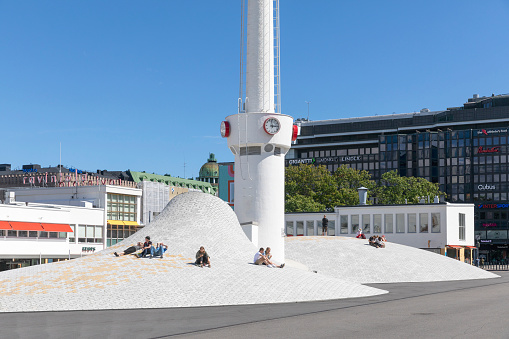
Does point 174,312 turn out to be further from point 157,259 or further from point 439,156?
point 439,156

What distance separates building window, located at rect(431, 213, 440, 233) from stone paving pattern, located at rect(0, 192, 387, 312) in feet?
102

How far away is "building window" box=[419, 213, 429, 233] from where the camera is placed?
6694cm

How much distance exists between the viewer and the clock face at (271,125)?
48.2m

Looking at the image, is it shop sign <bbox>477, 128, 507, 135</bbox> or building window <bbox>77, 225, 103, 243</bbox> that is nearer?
building window <bbox>77, 225, 103, 243</bbox>

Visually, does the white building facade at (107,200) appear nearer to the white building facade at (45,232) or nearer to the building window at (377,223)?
the white building facade at (45,232)

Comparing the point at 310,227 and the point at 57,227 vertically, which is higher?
the point at 310,227

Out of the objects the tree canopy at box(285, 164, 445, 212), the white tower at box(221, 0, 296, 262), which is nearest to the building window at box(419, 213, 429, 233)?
the white tower at box(221, 0, 296, 262)

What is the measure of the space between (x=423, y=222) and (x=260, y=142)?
24.8 m

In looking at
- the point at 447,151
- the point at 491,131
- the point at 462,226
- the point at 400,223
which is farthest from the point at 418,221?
the point at 447,151

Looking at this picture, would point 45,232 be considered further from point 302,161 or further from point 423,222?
point 302,161

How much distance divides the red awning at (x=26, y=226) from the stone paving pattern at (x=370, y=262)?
95.0 feet

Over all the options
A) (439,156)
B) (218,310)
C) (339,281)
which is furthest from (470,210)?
(439,156)

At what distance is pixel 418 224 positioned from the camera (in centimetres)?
6725

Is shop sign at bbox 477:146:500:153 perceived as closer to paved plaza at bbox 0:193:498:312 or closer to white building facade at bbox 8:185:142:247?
white building facade at bbox 8:185:142:247
